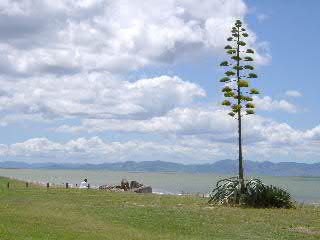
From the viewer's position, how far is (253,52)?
42.1 meters

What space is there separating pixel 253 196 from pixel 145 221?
12305 mm

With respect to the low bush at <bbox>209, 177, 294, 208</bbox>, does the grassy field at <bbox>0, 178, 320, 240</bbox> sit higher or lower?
lower

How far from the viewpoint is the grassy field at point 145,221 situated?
23875 mm

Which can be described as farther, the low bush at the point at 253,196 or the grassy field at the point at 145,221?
the low bush at the point at 253,196

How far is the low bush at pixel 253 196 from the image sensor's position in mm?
38594

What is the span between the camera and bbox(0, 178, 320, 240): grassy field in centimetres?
2388

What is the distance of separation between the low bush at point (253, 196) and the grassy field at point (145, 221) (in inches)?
52.6

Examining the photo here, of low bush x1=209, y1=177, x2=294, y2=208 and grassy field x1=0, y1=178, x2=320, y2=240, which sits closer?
grassy field x1=0, y1=178, x2=320, y2=240

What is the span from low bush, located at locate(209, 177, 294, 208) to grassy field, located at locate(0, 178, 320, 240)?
134cm

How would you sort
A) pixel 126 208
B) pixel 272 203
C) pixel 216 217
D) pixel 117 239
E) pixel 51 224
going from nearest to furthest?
1. pixel 117 239
2. pixel 51 224
3. pixel 216 217
4. pixel 126 208
5. pixel 272 203

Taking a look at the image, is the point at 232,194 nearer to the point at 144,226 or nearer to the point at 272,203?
the point at 272,203

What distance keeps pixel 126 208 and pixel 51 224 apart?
9725mm

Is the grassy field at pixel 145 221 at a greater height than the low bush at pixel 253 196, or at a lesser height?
lesser

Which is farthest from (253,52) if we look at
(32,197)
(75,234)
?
(75,234)
